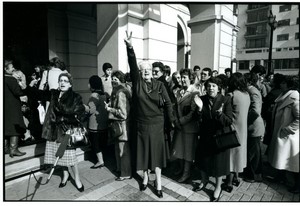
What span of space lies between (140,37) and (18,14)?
437 centimetres

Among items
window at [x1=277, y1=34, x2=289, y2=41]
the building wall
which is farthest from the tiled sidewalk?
window at [x1=277, y1=34, x2=289, y2=41]

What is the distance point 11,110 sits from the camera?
3455mm

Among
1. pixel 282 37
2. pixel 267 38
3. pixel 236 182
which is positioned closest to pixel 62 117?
pixel 236 182

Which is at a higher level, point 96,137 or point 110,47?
point 110,47

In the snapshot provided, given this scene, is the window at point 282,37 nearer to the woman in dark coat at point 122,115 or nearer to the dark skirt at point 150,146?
the woman in dark coat at point 122,115

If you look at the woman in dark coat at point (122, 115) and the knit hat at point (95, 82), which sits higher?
the knit hat at point (95, 82)

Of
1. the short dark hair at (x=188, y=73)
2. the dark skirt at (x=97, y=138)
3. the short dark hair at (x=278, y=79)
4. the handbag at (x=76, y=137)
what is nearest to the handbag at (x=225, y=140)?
the short dark hair at (x=188, y=73)

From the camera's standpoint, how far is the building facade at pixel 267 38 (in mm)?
27078

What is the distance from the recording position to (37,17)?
6.71 metres

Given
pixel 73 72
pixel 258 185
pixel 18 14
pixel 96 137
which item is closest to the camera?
pixel 258 185

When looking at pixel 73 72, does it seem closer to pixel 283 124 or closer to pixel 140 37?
pixel 140 37

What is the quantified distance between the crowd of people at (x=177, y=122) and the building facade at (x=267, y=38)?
22723 millimetres

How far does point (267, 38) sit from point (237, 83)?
37775 millimetres

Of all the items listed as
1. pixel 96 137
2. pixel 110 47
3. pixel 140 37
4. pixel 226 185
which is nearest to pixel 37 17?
pixel 110 47
